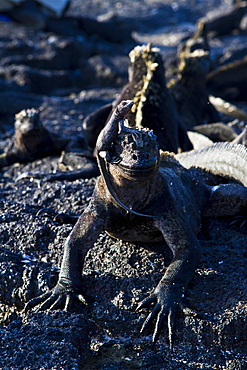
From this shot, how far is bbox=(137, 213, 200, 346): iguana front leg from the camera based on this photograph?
308cm

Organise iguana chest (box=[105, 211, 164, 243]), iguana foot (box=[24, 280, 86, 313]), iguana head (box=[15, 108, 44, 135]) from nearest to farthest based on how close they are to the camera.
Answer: iguana foot (box=[24, 280, 86, 313]), iguana chest (box=[105, 211, 164, 243]), iguana head (box=[15, 108, 44, 135])

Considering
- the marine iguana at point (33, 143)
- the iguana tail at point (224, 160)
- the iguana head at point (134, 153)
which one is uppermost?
the iguana head at point (134, 153)

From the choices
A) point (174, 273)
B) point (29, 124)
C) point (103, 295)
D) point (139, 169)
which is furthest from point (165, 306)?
point (29, 124)

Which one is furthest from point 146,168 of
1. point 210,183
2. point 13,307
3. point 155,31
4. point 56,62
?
point 155,31

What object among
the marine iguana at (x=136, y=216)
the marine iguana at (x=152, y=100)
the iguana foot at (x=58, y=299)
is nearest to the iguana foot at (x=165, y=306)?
the marine iguana at (x=136, y=216)

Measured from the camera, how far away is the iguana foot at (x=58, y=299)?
3.22m

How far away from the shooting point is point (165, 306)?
3.09 metres

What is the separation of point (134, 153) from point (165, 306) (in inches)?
33.8

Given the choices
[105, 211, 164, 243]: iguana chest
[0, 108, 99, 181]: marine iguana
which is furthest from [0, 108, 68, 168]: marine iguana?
[105, 211, 164, 243]: iguana chest

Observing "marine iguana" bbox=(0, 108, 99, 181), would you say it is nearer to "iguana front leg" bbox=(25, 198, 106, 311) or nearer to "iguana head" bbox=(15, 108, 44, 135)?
"iguana head" bbox=(15, 108, 44, 135)

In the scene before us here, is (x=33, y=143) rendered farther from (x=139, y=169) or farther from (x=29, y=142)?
(x=139, y=169)

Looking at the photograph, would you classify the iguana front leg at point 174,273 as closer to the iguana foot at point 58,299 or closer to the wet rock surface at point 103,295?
the wet rock surface at point 103,295

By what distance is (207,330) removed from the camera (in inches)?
119

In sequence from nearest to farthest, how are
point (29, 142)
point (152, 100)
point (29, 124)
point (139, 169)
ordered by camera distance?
1. point (139, 169)
2. point (152, 100)
3. point (29, 124)
4. point (29, 142)
